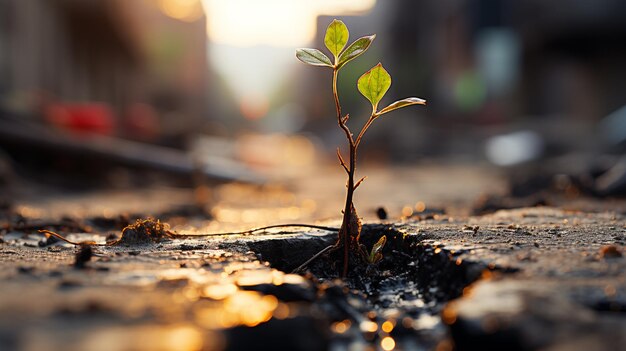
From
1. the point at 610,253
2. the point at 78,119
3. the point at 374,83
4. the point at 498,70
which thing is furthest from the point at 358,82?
the point at 498,70

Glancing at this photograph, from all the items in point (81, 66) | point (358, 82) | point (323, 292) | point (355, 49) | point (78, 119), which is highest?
point (81, 66)

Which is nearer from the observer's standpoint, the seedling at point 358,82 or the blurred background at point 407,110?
the seedling at point 358,82

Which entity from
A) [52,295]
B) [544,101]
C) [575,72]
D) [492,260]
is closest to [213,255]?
[52,295]

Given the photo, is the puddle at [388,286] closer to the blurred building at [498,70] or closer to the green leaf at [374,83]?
the green leaf at [374,83]

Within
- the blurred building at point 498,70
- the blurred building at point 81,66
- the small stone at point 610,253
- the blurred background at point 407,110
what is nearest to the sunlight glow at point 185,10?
the blurred background at point 407,110

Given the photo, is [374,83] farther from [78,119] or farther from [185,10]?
[185,10]

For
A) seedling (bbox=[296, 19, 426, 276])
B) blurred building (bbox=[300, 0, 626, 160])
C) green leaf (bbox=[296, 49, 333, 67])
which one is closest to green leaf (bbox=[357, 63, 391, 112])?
seedling (bbox=[296, 19, 426, 276])
